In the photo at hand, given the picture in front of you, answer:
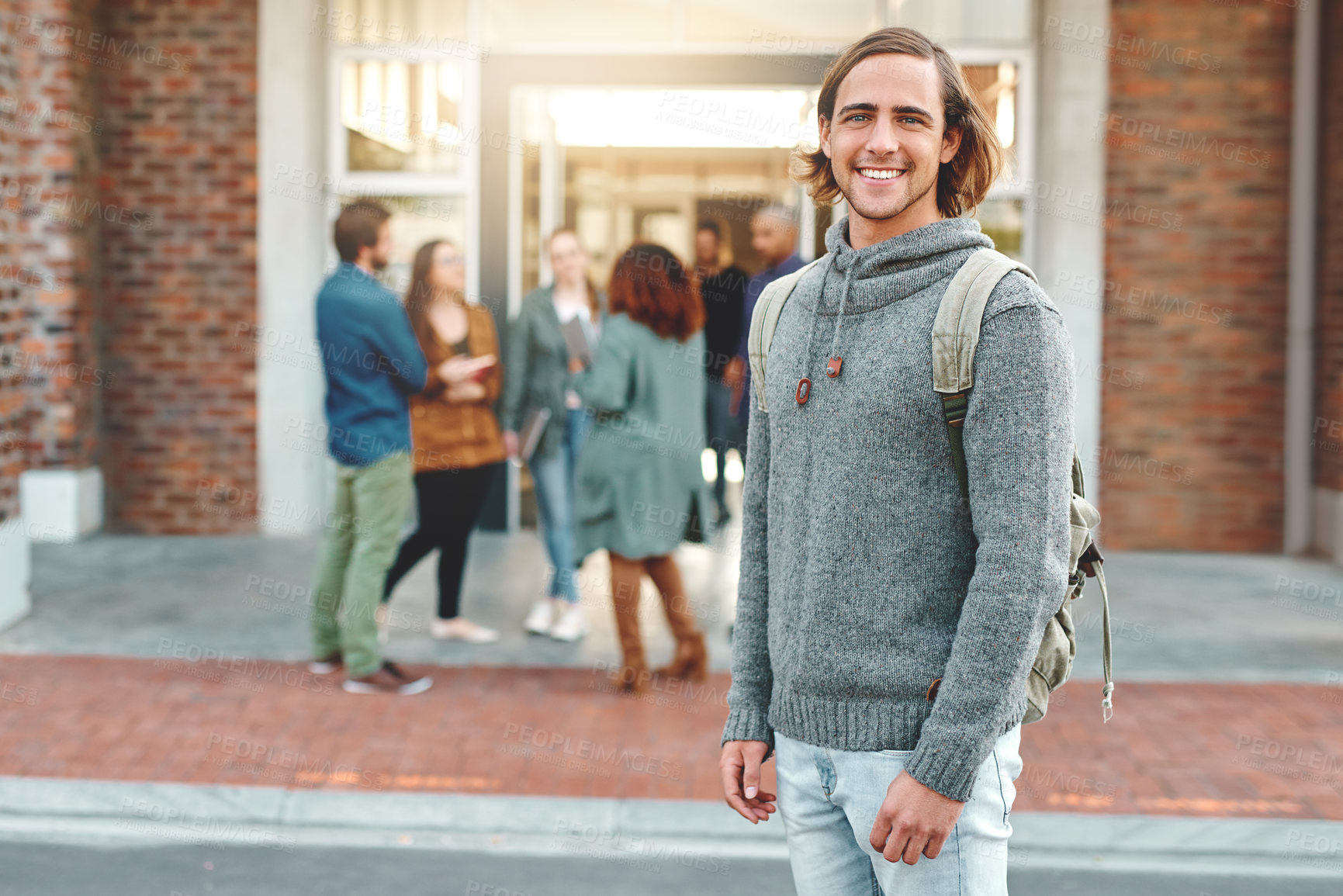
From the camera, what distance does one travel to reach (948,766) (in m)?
1.86

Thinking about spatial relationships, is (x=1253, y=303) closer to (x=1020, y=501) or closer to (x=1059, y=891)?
(x=1059, y=891)

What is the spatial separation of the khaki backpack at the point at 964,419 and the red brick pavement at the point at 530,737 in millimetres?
3033

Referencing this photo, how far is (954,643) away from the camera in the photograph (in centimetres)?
189

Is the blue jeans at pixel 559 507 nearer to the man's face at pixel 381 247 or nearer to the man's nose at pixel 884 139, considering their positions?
the man's face at pixel 381 247

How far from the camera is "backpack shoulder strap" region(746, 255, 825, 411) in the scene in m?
2.27

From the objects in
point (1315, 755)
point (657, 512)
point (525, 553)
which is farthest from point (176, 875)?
point (525, 553)

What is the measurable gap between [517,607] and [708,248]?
2.96 meters

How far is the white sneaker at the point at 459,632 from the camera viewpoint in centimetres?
710

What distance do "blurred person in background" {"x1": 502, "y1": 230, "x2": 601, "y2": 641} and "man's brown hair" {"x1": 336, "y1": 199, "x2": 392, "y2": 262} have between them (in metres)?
1.01

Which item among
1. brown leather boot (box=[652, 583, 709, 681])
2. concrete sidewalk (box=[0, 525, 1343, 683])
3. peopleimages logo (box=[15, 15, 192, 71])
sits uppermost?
peopleimages logo (box=[15, 15, 192, 71])

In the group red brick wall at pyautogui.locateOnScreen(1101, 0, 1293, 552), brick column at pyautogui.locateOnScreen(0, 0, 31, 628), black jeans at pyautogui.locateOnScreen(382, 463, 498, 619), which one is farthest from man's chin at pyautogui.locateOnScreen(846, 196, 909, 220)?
red brick wall at pyautogui.locateOnScreen(1101, 0, 1293, 552)

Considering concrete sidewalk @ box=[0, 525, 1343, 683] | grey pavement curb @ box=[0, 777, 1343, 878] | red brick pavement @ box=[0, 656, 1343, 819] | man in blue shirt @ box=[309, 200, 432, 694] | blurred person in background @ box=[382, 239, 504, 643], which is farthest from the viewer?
concrete sidewalk @ box=[0, 525, 1343, 683]

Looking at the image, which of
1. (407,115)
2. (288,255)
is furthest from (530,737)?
(407,115)

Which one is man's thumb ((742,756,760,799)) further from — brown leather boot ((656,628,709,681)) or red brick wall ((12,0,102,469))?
red brick wall ((12,0,102,469))
